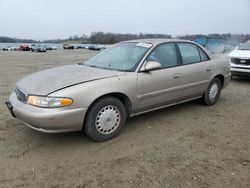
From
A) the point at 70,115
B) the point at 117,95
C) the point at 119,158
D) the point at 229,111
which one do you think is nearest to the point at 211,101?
the point at 229,111

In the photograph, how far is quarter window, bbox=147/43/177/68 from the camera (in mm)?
4245

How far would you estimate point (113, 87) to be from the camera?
3557 millimetres

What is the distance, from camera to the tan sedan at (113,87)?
3.19 metres

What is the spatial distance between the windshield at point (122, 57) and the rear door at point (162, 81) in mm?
199

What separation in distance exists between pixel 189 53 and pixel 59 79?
2.79m

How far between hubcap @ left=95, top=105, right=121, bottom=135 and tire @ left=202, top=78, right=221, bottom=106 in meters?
2.54

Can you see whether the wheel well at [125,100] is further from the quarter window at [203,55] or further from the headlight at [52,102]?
the quarter window at [203,55]

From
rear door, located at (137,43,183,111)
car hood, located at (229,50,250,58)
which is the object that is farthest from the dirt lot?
car hood, located at (229,50,250,58)

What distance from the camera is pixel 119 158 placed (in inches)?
123

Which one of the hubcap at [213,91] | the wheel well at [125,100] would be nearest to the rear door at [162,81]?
the wheel well at [125,100]

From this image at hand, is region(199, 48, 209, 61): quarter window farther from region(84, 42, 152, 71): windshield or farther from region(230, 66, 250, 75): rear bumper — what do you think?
region(230, 66, 250, 75): rear bumper

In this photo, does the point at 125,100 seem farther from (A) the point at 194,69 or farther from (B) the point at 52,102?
(A) the point at 194,69

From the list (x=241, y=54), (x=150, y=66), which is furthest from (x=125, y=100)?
(x=241, y=54)

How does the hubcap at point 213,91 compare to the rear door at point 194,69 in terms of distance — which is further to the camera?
the hubcap at point 213,91
